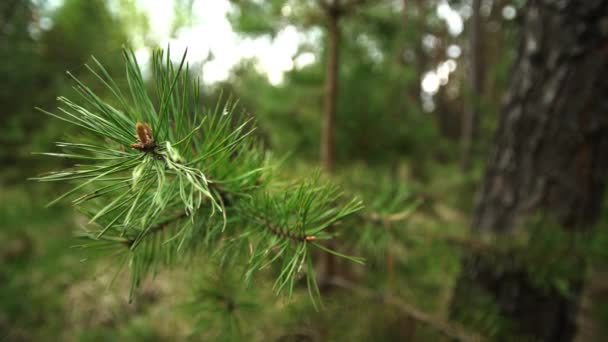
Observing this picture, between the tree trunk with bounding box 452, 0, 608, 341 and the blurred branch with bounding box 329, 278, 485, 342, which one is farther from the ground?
the tree trunk with bounding box 452, 0, 608, 341

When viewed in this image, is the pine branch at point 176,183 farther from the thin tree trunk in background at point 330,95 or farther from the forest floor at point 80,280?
the thin tree trunk in background at point 330,95

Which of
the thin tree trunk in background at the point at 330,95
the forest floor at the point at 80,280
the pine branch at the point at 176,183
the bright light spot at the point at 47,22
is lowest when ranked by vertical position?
the forest floor at the point at 80,280

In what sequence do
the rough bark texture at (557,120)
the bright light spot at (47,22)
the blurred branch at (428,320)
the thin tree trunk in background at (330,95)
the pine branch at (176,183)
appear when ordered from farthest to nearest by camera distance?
1. the bright light spot at (47,22)
2. the thin tree trunk in background at (330,95)
3. the rough bark texture at (557,120)
4. the blurred branch at (428,320)
5. the pine branch at (176,183)

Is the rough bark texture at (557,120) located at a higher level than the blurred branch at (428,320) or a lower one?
higher

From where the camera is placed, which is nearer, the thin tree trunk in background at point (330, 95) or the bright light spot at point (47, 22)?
the thin tree trunk in background at point (330, 95)

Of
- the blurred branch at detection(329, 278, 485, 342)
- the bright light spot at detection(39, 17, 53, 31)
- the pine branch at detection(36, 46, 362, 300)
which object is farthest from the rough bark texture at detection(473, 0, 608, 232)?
the bright light spot at detection(39, 17, 53, 31)

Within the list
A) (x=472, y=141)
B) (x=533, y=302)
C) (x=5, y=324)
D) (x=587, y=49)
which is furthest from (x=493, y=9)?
(x=5, y=324)

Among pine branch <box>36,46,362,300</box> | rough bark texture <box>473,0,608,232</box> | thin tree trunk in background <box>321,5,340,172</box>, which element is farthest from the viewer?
thin tree trunk in background <box>321,5,340,172</box>

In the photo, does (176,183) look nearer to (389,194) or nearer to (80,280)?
(389,194)

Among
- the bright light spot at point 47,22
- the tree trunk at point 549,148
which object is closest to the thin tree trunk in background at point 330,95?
the tree trunk at point 549,148

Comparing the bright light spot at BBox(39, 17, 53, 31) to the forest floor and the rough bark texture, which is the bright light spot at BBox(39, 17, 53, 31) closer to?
the forest floor

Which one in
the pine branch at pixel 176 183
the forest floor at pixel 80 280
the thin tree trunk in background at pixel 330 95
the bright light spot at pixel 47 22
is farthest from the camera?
the bright light spot at pixel 47 22
